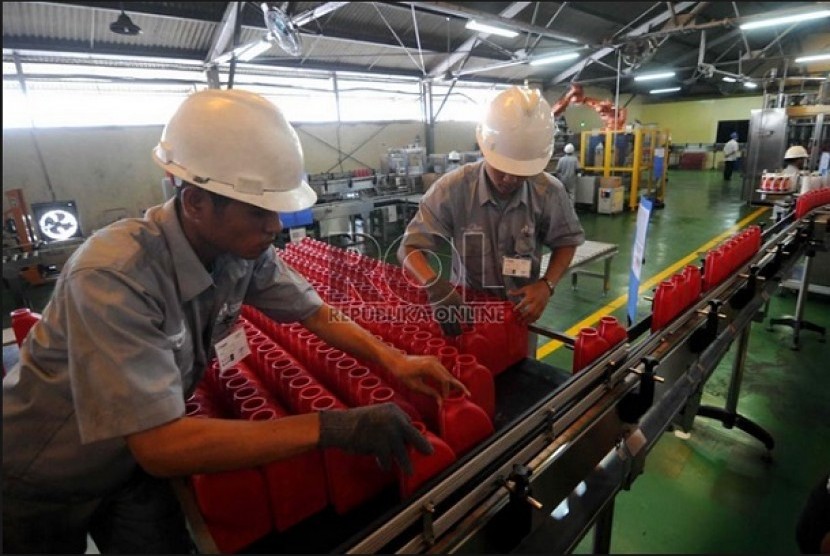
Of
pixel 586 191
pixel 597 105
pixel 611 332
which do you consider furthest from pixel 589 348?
pixel 597 105

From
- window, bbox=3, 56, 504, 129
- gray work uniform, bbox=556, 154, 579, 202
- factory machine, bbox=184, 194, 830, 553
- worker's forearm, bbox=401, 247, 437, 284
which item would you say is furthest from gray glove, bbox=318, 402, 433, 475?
gray work uniform, bbox=556, 154, 579, 202

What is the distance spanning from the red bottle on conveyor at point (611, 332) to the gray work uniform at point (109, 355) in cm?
108

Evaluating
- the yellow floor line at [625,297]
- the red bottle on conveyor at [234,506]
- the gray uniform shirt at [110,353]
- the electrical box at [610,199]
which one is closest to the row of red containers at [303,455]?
the red bottle on conveyor at [234,506]

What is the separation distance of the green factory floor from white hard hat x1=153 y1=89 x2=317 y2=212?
6.53 feet

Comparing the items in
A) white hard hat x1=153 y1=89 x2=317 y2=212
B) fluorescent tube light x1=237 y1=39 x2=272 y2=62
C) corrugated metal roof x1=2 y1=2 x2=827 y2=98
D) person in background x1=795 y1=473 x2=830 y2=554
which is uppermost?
corrugated metal roof x1=2 y1=2 x2=827 y2=98

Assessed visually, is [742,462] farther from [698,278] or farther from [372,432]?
[372,432]

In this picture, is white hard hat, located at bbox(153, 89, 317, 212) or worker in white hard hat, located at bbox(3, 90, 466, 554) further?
white hard hat, located at bbox(153, 89, 317, 212)

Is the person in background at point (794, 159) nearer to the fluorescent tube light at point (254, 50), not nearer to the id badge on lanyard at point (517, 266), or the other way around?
the id badge on lanyard at point (517, 266)

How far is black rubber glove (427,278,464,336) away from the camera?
1.43 m

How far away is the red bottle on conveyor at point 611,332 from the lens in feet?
4.38

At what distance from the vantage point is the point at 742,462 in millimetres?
2324

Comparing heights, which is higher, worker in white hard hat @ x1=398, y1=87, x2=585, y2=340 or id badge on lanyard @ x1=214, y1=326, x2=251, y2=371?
worker in white hard hat @ x1=398, y1=87, x2=585, y2=340

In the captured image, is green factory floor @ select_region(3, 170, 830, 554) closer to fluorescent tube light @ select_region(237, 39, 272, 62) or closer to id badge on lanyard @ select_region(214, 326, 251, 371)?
id badge on lanyard @ select_region(214, 326, 251, 371)

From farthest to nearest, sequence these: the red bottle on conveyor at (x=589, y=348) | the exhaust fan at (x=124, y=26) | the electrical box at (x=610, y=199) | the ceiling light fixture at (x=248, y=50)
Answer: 1. the electrical box at (x=610, y=199)
2. the ceiling light fixture at (x=248, y=50)
3. the exhaust fan at (x=124, y=26)
4. the red bottle on conveyor at (x=589, y=348)
